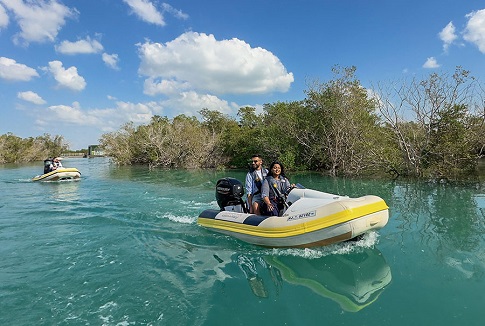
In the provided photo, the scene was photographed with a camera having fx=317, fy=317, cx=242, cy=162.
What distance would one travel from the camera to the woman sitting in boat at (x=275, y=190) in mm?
5776

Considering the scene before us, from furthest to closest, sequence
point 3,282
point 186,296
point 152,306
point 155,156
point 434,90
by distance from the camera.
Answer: point 155,156
point 434,90
point 3,282
point 186,296
point 152,306

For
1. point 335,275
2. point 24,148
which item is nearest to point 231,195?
point 335,275

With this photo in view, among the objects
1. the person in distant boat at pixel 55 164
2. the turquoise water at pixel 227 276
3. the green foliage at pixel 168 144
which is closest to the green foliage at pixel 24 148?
the green foliage at pixel 168 144

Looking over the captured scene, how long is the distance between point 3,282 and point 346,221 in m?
4.81

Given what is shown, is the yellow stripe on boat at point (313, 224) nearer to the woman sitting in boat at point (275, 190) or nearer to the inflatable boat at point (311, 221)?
the inflatable boat at point (311, 221)

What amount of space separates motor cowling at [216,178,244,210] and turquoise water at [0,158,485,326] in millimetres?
745

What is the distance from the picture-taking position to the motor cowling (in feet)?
21.6

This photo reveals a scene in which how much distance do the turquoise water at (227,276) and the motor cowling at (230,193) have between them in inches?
29.3

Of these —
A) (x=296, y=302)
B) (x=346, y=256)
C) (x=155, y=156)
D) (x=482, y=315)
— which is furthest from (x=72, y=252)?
(x=155, y=156)

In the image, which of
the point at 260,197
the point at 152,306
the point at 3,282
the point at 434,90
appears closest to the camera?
the point at 152,306

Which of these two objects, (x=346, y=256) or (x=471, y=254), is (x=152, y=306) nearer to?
(x=346, y=256)

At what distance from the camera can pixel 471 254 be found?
5.04m

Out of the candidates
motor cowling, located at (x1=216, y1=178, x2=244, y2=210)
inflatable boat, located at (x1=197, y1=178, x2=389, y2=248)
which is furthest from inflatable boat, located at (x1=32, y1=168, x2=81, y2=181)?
inflatable boat, located at (x1=197, y1=178, x2=389, y2=248)

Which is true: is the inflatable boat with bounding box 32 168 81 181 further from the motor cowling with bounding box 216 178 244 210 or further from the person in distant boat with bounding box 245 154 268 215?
the person in distant boat with bounding box 245 154 268 215
